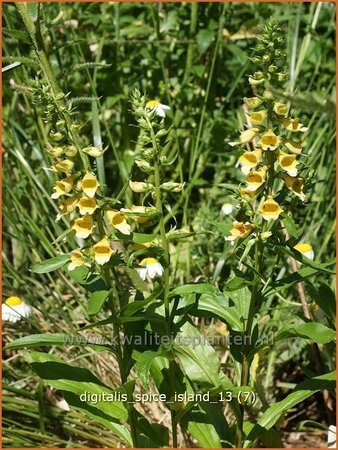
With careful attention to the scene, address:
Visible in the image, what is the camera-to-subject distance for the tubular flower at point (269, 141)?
1499mm

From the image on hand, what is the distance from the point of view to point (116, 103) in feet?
9.99

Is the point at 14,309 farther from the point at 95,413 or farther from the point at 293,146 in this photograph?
the point at 293,146

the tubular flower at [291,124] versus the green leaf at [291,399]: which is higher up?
the tubular flower at [291,124]

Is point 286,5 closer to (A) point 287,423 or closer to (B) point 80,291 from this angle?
(B) point 80,291

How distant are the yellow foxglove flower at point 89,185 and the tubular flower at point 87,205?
2 cm

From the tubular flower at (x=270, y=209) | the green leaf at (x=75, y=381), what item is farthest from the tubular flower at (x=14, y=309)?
the tubular flower at (x=270, y=209)

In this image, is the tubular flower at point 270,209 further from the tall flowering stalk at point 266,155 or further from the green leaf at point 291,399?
the green leaf at point 291,399

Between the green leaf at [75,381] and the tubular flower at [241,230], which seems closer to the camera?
the tubular flower at [241,230]

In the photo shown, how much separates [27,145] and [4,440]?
1141 millimetres

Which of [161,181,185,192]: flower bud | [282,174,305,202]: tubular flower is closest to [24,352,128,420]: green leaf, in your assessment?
[161,181,185,192]: flower bud

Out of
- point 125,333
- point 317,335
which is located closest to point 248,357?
point 317,335

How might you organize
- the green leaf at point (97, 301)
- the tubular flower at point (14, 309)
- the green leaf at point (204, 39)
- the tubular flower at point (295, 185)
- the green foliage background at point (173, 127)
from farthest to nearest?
1. the green leaf at point (204, 39)
2. the green foliage background at point (173, 127)
3. the tubular flower at point (14, 309)
4. the tubular flower at point (295, 185)
5. the green leaf at point (97, 301)

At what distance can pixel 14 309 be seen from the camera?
2.28 metres

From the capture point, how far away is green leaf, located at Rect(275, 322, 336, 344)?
1587 mm
